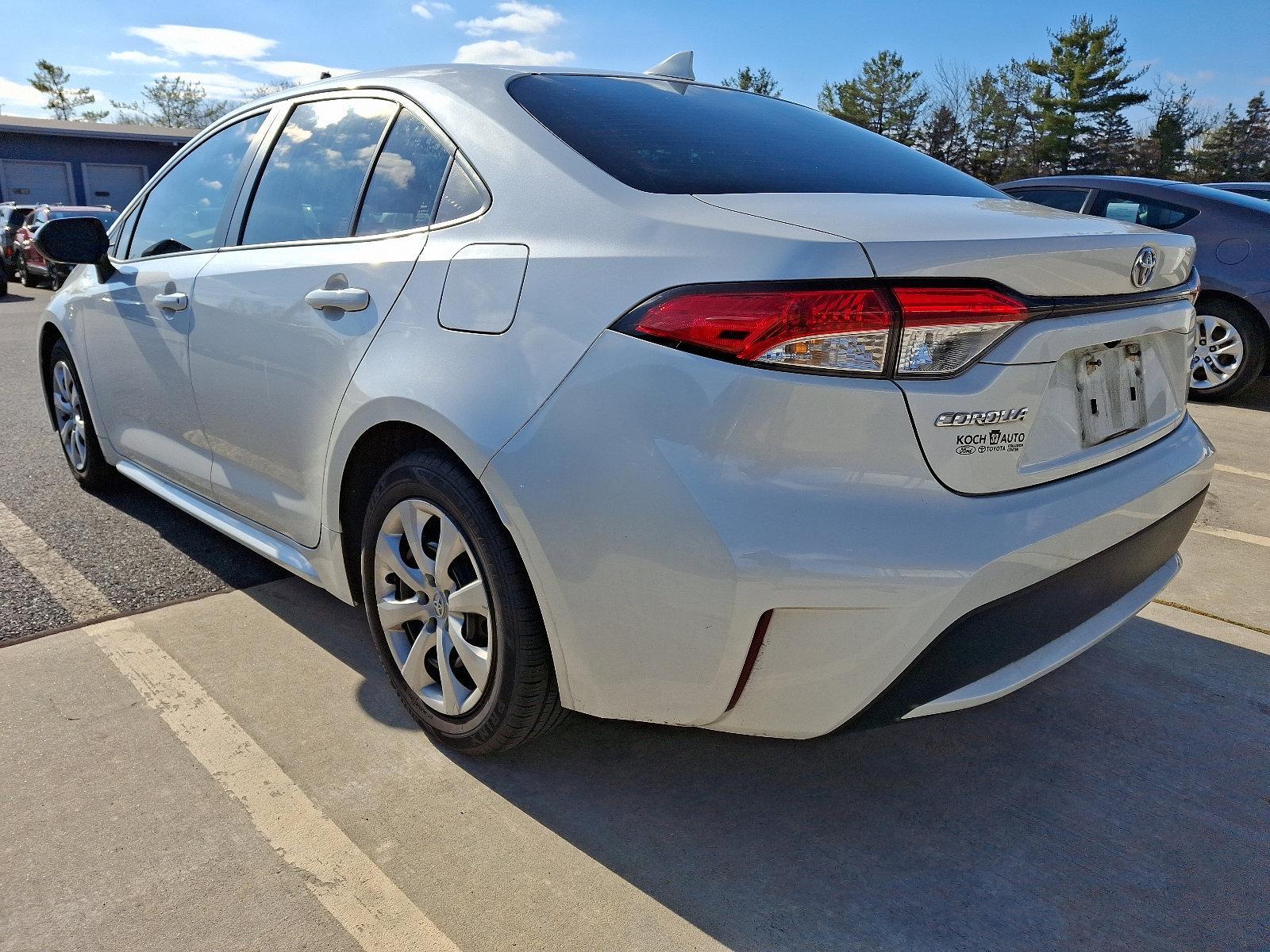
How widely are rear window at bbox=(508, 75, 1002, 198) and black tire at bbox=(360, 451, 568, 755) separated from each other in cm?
75

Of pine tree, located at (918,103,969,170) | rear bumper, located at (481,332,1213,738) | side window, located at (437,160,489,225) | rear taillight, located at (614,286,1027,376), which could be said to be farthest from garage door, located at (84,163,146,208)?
rear taillight, located at (614,286,1027,376)

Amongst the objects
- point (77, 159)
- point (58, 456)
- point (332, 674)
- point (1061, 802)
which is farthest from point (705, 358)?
point (77, 159)

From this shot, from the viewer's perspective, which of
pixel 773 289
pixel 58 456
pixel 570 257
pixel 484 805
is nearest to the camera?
pixel 773 289

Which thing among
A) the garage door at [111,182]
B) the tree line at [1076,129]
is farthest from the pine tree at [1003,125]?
the garage door at [111,182]

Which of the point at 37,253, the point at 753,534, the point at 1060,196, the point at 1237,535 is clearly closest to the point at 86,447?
the point at 753,534

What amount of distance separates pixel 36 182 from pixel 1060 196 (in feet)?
126

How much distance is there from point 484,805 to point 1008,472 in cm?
135

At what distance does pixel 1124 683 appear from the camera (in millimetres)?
2867

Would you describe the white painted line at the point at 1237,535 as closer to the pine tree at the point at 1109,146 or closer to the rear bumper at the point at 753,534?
the rear bumper at the point at 753,534

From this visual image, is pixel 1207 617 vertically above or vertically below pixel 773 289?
below

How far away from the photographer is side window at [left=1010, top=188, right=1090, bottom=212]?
25.2 ft

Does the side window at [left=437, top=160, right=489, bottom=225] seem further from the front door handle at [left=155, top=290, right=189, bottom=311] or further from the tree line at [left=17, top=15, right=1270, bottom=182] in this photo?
the tree line at [left=17, top=15, right=1270, bottom=182]

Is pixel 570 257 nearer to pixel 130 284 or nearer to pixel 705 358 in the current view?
pixel 705 358

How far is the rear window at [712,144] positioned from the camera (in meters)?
2.15
